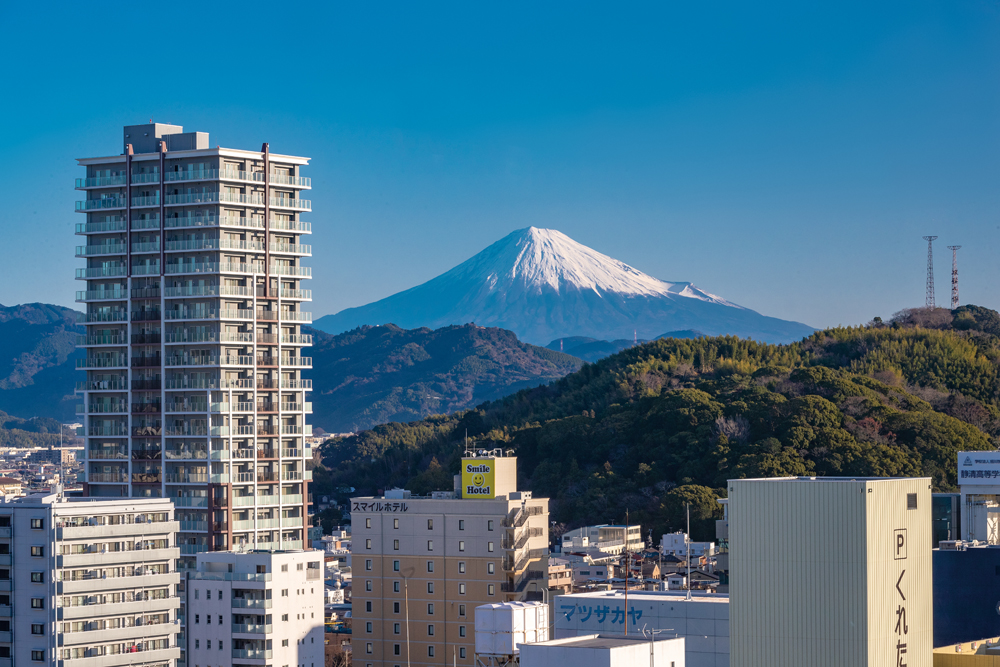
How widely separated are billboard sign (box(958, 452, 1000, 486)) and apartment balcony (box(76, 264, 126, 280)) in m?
54.8

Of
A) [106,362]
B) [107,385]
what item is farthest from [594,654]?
[106,362]

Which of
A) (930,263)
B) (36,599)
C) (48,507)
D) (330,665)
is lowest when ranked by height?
(330,665)

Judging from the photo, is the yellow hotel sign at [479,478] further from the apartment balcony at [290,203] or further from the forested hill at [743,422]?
the forested hill at [743,422]

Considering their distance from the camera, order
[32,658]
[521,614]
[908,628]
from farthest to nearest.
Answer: [32,658]
[521,614]
[908,628]

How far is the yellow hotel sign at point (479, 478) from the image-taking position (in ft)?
271

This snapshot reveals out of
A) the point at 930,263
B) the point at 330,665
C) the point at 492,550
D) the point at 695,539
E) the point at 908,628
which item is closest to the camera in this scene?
the point at 908,628

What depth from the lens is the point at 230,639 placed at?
76062 millimetres

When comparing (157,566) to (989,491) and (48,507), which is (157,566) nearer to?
(48,507)

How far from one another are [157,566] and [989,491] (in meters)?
47.7

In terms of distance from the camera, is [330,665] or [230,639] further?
[330,665]

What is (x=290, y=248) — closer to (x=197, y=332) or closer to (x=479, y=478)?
(x=197, y=332)

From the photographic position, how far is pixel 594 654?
4544 centimetres

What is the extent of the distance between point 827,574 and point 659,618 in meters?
18.4

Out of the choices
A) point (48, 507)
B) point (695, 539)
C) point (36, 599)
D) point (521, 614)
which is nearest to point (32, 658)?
point (36, 599)
